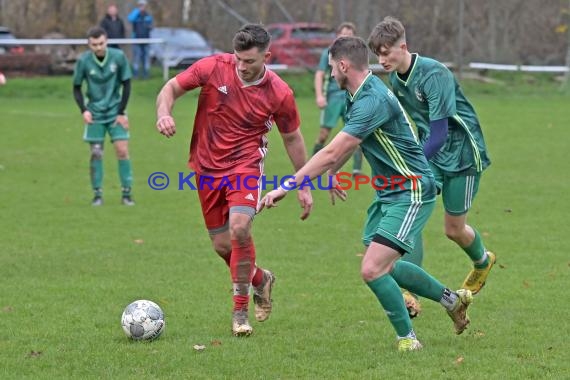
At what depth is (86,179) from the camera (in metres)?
15.0

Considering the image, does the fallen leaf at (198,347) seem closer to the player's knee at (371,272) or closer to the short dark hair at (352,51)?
the player's knee at (371,272)

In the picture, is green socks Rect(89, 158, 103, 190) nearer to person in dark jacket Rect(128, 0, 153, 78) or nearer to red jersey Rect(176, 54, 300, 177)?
red jersey Rect(176, 54, 300, 177)

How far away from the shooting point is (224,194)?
270 inches

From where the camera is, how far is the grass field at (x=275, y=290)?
19.5 feet

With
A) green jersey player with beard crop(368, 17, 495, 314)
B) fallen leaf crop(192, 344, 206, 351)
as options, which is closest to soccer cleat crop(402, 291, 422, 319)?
green jersey player with beard crop(368, 17, 495, 314)

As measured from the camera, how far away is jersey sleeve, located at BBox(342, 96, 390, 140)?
5832 mm

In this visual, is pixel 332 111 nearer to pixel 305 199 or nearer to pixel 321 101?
pixel 321 101

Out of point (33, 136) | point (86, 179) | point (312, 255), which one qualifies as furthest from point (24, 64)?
point (312, 255)

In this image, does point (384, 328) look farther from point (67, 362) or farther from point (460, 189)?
point (67, 362)

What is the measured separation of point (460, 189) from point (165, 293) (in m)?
2.36

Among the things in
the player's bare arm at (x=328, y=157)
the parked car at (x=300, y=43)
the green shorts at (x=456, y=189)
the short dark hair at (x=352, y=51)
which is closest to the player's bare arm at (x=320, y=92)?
the green shorts at (x=456, y=189)

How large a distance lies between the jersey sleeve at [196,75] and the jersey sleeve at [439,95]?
1408 millimetres

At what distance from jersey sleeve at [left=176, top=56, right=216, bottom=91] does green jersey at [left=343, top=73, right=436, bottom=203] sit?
3.72ft

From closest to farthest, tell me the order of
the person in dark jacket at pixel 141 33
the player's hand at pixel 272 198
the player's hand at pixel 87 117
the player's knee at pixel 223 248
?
the player's hand at pixel 272 198 < the player's knee at pixel 223 248 < the player's hand at pixel 87 117 < the person in dark jacket at pixel 141 33
